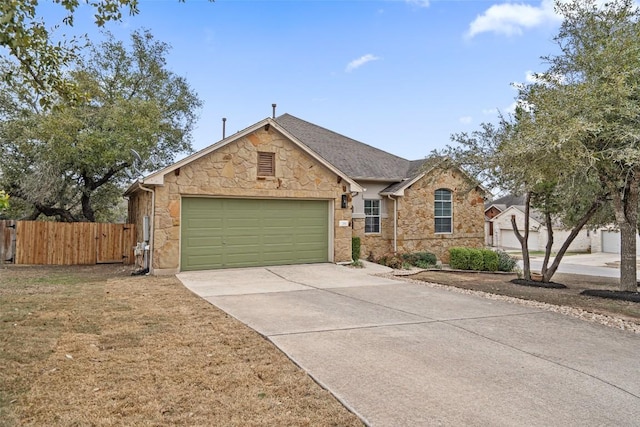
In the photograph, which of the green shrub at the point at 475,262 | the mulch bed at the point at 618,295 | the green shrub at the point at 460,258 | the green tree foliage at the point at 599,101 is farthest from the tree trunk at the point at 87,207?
the mulch bed at the point at 618,295

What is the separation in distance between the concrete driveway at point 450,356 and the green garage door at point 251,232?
11.8ft

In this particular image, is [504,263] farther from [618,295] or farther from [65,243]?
[65,243]

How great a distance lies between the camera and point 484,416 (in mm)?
3477

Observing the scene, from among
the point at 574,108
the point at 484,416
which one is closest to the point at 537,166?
the point at 574,108

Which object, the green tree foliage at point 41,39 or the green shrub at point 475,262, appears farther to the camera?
the green shrub at point 475,262

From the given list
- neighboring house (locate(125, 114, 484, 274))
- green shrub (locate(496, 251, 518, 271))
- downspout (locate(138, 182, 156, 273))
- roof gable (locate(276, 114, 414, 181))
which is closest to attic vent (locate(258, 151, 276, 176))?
neighboring house (locate(125, 114, 484, 274))

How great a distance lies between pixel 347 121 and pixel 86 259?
15.2 metres

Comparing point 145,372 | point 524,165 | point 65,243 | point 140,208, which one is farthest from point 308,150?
point 145,372

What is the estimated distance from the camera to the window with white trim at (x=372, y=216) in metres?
18.2

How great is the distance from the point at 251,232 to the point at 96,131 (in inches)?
330

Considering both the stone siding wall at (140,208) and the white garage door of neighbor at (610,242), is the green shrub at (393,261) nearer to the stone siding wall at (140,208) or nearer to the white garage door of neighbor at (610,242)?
the stone siding wall at (140,208)

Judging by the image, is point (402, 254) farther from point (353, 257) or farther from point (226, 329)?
point (226, 329)

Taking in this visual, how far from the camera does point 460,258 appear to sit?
1772 centimetres

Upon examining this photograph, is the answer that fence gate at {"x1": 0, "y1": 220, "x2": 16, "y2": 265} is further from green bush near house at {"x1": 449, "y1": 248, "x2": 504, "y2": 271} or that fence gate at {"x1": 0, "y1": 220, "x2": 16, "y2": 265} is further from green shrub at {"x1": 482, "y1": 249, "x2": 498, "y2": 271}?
green shrub at {"x1": 482, "y1": 249, "x2": 498, "y2": 271}
